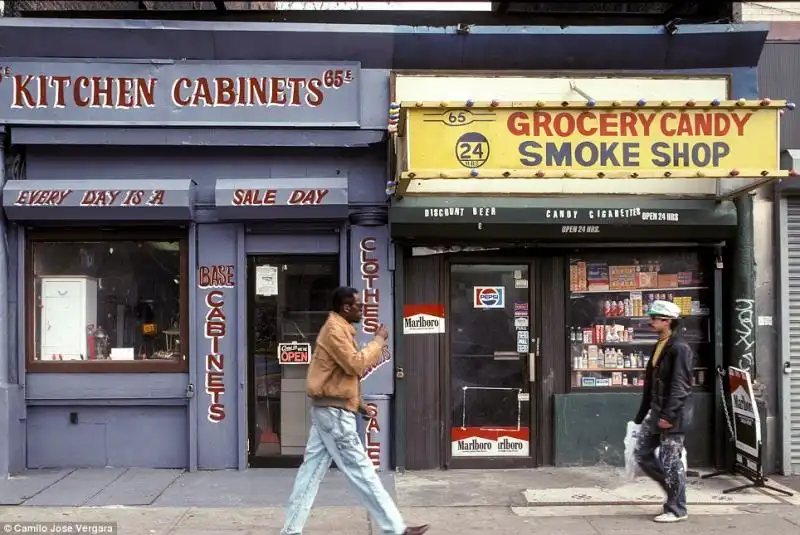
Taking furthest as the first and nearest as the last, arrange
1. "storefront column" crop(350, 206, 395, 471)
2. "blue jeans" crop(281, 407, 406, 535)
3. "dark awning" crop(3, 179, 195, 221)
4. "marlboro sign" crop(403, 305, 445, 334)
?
1. "marlboro sign" crop(403, 305, 445, 334)
2. "storefront column" crop(350, 206, 395, 471)
3. "dark awning" crop(3, 179, 195, 221)
4. "blue jeans" crop(281, 407, 406, 535)

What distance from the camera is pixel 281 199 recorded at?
7.91 metres

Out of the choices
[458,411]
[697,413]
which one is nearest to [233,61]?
[458,411]

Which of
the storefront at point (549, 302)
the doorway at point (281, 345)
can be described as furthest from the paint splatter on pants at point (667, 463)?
the doorway at point (281, 345)

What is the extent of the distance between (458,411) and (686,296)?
2763 millimetres

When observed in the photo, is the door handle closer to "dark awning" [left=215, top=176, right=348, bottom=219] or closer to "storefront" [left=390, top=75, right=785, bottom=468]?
"storefront" [left=390, top=75, right=785, bottom=468]

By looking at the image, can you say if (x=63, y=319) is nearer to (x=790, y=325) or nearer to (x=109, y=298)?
(x=109, y=298)

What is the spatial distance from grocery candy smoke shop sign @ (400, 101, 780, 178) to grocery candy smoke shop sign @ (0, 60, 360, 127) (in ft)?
5.03

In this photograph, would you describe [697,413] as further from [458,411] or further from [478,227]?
[478,227]

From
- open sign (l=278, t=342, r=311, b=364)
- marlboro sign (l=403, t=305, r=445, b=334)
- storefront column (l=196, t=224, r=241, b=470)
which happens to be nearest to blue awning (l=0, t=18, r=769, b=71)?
storefront column (l=196, t=224, r=241, b=470)

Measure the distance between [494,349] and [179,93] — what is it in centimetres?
422

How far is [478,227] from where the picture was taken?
7957mm

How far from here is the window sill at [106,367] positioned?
8.25m

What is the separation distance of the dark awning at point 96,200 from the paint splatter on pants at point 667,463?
15.8 ft

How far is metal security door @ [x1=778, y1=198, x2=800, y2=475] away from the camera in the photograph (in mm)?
8203
